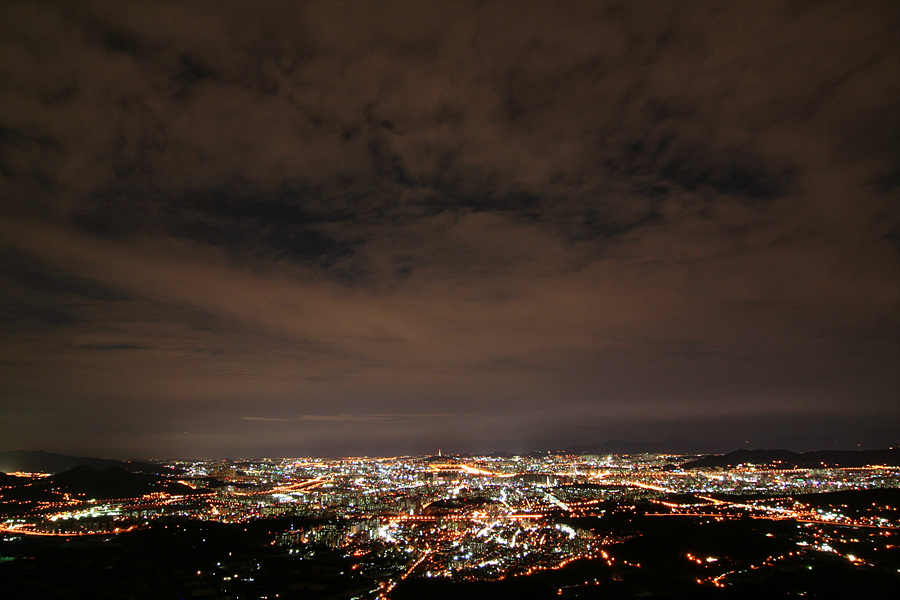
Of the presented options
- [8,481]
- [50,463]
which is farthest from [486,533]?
[50,463]

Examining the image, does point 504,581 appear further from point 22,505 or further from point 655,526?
point 22,505

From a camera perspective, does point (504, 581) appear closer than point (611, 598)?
No

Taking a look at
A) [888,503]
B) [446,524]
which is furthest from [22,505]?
[888,503]

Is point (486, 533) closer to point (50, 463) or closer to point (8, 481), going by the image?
point (8, 481)

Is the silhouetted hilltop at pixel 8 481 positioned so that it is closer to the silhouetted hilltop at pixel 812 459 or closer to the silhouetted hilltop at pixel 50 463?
the silhouetted hilltop at pixel 50 463

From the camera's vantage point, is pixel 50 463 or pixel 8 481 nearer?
pixel 8 481

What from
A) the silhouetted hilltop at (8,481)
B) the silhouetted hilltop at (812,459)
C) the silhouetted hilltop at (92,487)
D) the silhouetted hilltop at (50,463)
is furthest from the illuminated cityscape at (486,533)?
the silhouetted hilltop at (50,463)
